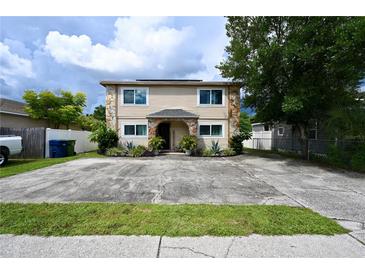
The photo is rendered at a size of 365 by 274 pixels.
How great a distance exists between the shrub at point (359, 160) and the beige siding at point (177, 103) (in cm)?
833

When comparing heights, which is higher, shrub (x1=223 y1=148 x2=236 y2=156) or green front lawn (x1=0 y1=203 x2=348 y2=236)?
shrub (x1=223 y1=148 x2=236 y2=156)

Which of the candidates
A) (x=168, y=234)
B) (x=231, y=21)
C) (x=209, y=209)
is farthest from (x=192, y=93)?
(x=168, y=234)

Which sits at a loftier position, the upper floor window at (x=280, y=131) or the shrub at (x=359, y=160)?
the upper floor window at (x=280, y=131)

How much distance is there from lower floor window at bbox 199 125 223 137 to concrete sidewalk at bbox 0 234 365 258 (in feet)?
39.8

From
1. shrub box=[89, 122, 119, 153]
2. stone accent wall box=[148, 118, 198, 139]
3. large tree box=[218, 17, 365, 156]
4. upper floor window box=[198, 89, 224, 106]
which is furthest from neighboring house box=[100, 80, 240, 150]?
large tree box=[218, 17, 365, 156]

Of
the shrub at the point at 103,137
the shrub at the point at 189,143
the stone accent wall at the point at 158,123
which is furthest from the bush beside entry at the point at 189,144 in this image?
the shrub at the point at 103,137

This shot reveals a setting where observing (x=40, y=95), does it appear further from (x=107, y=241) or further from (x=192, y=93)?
(x=107, y=241)

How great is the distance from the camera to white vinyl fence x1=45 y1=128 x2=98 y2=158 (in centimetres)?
1189

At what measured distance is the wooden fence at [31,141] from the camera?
11.3m

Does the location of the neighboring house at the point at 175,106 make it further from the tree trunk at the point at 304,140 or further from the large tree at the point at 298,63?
the tree trunk at the point at 304,140

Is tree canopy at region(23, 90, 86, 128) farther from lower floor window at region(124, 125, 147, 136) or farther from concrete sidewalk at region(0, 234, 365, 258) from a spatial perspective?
concrete sidewalk at region(0, 234, 365, 258)

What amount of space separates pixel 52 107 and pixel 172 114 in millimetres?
14232

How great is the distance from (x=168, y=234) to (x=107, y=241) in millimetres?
926

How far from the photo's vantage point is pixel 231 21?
41.1 feet
